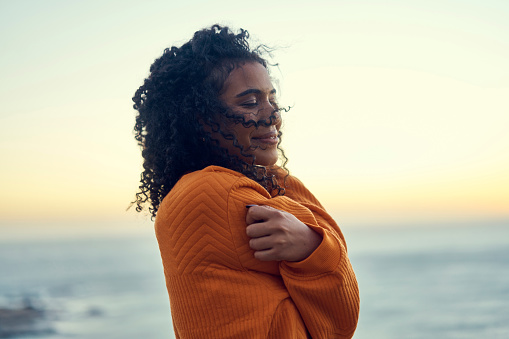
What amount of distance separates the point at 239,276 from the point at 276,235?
161 mm

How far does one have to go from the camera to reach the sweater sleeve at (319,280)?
4.57ft

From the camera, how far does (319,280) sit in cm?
140

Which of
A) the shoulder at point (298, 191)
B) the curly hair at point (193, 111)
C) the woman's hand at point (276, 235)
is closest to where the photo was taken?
the woman's hand at point (276, 235)

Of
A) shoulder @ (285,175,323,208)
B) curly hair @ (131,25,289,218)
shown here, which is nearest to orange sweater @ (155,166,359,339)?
curly hair @ (131,25,289,218)

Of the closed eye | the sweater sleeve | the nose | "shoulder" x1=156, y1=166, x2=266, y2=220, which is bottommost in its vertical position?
the sweater sleeve

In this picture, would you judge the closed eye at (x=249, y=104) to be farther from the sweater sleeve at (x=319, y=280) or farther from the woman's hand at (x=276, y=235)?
the woman's hand at (x=276, y=235)

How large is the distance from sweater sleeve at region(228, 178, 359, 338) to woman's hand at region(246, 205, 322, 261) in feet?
0.09

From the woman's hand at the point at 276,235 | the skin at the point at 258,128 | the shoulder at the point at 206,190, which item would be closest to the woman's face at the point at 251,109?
the skin at the point at 258,128

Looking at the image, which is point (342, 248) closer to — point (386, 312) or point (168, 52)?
point (168, 52)

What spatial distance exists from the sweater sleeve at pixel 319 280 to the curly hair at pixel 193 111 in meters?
0.19

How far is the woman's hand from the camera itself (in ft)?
4.44

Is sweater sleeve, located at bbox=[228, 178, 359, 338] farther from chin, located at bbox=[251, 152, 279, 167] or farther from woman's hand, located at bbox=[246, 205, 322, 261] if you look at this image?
chin, located at bbox=[251, 152, 279, 167]

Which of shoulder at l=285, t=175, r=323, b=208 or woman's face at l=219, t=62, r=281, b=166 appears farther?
shoulder at l=285, t=175, r=323, b=208

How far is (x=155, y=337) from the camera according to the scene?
978 cm
